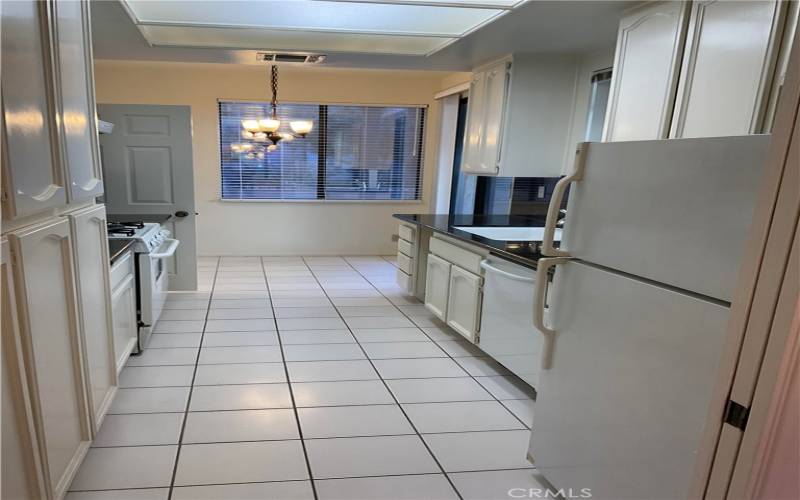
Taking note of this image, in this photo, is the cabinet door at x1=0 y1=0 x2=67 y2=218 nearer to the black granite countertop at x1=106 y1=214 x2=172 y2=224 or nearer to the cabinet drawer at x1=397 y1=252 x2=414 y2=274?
the black granite countertop at x1=106 y1=214 x2=172 y2=224

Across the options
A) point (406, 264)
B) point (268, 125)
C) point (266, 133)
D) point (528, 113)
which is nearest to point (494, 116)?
point (528, 113)

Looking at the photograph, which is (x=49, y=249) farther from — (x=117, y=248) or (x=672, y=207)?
(x=672, y=207)

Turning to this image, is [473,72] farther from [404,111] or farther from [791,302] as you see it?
[791,302]

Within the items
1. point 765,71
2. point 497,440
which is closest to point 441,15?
point 765,71

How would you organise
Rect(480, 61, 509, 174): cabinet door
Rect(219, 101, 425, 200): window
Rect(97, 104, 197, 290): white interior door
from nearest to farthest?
Rect(480, 61, 509, 174): cabinet door → Rect(97, 104, 197, 290): white interior door → Rect(219, 101, 425, 200): window

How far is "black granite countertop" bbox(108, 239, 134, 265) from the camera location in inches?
89.4

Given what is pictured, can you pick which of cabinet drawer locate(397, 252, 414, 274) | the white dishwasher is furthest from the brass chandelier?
the white dishwasher

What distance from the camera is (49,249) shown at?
4.62ft

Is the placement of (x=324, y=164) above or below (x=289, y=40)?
below

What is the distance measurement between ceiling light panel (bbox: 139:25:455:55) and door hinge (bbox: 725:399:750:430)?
119 inches

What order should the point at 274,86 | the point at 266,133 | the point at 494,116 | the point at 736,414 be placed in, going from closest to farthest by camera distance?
the point at 736,414 → the point at 494,116 → the point at 266,133 → the point at 274,86

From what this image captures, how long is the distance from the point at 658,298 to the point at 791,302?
525 millimetres

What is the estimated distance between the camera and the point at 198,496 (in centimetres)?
167

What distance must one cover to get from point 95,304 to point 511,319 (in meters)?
2.02
